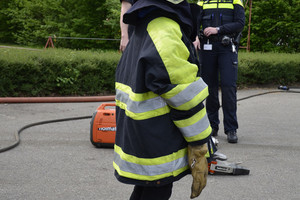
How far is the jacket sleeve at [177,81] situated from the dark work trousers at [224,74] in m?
3.58

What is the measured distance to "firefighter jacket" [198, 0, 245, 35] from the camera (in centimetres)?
560

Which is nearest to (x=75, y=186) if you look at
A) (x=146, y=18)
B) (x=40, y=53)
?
(x=146, y=18)

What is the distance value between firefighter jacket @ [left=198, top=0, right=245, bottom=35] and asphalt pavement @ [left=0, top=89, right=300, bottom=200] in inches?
61.6

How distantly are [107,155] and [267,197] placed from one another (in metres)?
2.06

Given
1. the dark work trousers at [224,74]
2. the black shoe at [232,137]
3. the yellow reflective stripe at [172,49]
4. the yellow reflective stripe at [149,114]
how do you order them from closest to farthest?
the yellow reflective stripe at [172,49] → the yellow reflective stripe at [149,114] → the dark work trousers at [224,74] → the black shoe at [232,137]

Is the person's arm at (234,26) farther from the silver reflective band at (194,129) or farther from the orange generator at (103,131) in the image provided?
the silver reflective band at (194,129)

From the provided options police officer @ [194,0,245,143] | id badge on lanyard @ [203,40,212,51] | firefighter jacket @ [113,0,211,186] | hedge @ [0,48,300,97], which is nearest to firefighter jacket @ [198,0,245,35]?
police officer @ [194,0,245,143]

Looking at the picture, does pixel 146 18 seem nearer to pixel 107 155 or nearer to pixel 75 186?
pixel 75 186

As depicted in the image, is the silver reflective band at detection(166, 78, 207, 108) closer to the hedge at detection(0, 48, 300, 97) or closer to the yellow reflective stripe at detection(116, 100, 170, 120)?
the yellow reflective stripe at detection(116, 100, 170, 120)

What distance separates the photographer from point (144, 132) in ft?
7.17

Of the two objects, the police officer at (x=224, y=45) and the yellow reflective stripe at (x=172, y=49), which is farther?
the police officer at (x=224, y=45)

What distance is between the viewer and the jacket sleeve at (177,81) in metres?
2.08

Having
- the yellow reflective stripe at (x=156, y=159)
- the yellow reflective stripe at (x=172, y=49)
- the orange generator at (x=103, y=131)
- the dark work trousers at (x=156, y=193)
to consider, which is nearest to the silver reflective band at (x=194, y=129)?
the yellow reflective stripe at (x=156, y=159)

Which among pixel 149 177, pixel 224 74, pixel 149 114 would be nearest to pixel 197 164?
pixel 149 177
